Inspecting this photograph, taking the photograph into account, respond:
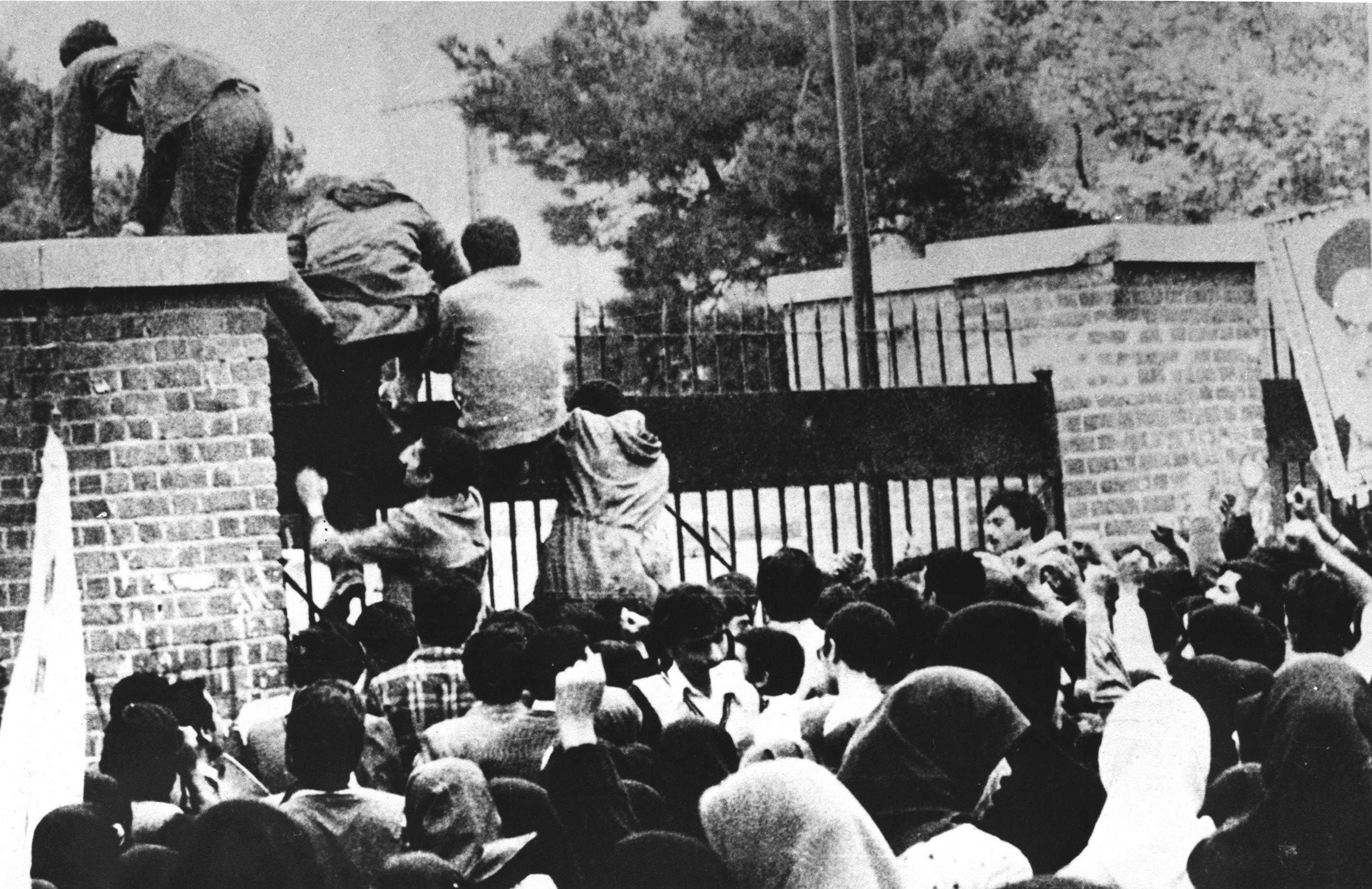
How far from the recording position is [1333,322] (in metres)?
8.02

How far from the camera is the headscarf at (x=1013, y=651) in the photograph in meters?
4.11

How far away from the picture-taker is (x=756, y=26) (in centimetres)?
954

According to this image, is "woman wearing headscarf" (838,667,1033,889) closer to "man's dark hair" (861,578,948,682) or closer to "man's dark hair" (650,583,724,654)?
"man's dark hair" (861,578,948,682)

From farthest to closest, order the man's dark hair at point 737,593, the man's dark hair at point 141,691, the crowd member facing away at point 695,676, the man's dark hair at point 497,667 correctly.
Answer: the man's dark hair at point 737,593 → the man's dark hair at point 141,691 → the crowd member facing away at point 695,676 → the man's dark hair at point 497,667

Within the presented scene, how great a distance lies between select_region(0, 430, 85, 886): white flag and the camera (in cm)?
431

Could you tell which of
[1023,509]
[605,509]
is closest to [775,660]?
[605,509]

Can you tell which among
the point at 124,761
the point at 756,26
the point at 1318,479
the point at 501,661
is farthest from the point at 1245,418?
the point at 124,761

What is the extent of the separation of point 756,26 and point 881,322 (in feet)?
5.19

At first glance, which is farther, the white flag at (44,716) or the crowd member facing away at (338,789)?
the white flag at (44,716)

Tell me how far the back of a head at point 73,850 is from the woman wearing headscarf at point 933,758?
4.74ft

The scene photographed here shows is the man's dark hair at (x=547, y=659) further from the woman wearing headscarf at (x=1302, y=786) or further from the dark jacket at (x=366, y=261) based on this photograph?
the dark jacket at (x=366, y=261)

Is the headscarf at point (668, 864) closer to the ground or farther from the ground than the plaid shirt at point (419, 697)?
closer to the ground

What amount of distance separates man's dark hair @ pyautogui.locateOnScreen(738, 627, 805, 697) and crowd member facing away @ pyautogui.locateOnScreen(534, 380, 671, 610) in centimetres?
233

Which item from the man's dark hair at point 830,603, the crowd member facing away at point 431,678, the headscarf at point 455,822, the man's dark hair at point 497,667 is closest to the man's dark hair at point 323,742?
the headscarf at point 455,822
